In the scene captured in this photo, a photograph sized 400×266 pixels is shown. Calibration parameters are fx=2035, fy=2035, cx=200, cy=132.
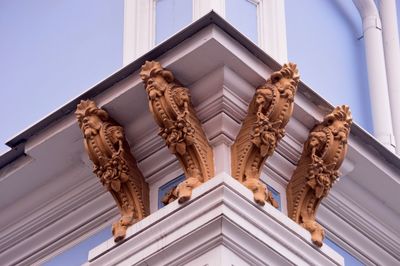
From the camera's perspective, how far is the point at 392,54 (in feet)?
36.8

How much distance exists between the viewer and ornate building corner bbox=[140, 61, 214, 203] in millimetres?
9211

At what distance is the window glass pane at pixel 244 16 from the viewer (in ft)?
31.9

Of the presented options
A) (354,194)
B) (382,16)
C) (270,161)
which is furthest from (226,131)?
(382,16)

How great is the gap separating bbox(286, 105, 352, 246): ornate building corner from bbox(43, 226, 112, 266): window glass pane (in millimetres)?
933

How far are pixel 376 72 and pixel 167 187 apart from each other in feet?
6.51

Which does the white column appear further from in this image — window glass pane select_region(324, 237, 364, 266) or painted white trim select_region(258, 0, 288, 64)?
painted white trim select_region(258, 0, 288, 64)

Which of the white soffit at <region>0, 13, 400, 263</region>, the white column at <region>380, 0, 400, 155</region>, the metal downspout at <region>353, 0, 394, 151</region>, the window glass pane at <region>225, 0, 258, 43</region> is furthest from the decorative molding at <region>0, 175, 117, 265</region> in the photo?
the white column at <region>380, 0, 400, 155</region>

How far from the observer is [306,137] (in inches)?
376

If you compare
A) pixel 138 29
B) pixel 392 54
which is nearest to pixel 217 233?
pixel 138 29

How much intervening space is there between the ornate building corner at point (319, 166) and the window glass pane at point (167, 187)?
1.73ft

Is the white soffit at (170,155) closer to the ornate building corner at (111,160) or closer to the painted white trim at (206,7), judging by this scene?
the ornate building corner at (111,160)

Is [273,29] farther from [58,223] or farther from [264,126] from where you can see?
[58,223]

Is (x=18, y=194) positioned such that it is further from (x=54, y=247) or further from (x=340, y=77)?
(x=340, y=77)

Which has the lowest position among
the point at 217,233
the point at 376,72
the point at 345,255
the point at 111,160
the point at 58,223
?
the point at 217,233
